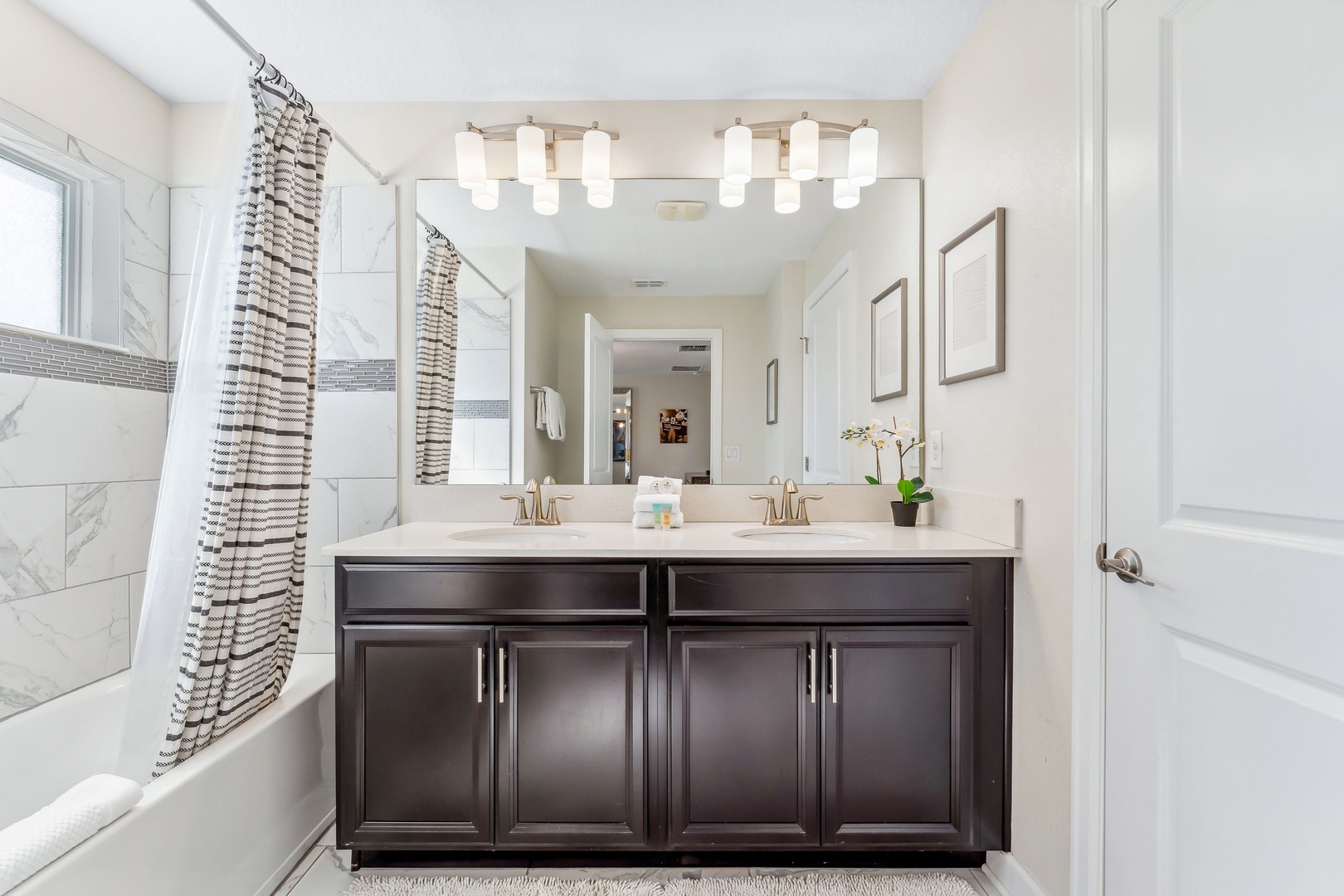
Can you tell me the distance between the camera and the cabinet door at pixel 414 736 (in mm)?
1624

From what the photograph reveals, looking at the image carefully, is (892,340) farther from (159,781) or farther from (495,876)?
(159,781)

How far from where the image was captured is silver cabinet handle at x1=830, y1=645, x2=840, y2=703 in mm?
1611

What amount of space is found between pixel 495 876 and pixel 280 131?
2092 mm

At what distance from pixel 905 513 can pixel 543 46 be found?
6.27 feet

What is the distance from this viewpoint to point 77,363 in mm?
1878

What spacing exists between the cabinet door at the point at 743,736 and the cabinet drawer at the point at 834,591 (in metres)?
0.07

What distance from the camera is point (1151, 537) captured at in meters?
1.18

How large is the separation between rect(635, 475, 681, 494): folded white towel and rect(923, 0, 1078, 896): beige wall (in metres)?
0.94

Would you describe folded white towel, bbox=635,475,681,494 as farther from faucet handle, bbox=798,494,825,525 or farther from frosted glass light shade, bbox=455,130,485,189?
frosted glass light shade, bbox=455,130,485,189

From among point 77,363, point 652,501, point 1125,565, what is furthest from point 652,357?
point 77,363

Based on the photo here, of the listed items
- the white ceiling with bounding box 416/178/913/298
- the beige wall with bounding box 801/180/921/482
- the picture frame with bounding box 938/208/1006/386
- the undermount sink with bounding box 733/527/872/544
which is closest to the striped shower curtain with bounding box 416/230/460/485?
the white ceiling with bounding box 416/178/913/298

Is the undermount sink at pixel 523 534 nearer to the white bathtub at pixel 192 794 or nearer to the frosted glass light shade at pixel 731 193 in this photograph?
the white bathtub at pixel 192 794

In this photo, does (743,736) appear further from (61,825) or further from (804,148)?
(804,148)

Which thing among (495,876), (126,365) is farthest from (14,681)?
(495,876)
